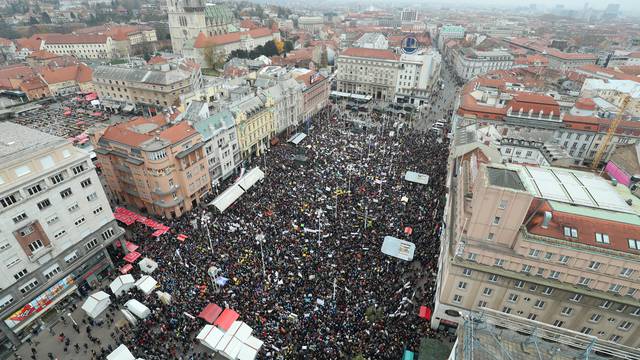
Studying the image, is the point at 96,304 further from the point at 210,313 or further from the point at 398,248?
the point at 398,248

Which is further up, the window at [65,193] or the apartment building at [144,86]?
the window at [65,193]

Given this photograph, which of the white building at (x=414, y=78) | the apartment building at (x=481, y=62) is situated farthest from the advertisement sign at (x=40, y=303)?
the apartment building at (x=481, y=62)

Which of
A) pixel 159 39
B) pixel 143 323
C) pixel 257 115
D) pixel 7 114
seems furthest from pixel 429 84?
pixel 159 39

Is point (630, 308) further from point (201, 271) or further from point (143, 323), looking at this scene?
point (143, 323)

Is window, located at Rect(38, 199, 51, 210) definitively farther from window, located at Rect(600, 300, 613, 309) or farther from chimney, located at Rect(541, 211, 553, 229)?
window, located at Rect(600, 300, 613, 309)

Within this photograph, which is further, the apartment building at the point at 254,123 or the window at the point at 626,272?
the apartment building at the point at 254,123

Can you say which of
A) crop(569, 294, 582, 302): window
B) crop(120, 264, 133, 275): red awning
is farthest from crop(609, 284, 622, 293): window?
crop(120, 264, 133, 275): red awning

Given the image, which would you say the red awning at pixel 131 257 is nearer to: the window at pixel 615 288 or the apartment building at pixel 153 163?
the apartment building at pixel 153 163
